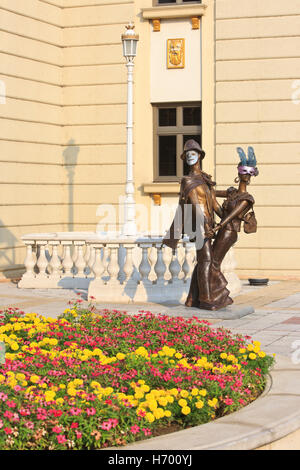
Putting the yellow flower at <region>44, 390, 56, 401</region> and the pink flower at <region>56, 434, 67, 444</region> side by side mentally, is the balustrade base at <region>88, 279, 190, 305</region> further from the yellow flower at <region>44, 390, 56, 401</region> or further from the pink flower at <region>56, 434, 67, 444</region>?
the pink flower at <region>56, 434, 67, 444</region>

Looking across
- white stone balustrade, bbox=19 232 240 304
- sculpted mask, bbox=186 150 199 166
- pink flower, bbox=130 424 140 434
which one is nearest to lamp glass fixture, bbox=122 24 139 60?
white stone balustrade, bbox=19 232 240 304

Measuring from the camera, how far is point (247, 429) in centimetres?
536

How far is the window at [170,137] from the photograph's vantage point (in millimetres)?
18844

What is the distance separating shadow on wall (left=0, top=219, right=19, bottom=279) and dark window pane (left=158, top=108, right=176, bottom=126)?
459 centimetres

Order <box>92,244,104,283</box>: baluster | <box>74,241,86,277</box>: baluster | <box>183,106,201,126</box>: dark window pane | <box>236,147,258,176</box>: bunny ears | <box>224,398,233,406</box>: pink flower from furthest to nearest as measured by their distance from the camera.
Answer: <box>183,106,201,126</box>: dark window pane < <box>74,241,86,277</box>: baluster < <box>92,244,104,283</box>: baluster < <box>236,147,258,176</box>: bunny ears < <box>224,398,233,406</box>: pink flower

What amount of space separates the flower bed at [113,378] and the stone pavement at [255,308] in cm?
141

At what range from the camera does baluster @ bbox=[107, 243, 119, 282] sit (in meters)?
13.2

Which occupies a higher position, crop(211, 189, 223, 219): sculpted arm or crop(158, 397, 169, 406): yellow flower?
crop(211, 189, 223, 219): sculpted arm

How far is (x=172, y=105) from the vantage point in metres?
18.9

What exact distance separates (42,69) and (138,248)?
21.8 feet

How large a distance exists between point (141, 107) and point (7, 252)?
474cm

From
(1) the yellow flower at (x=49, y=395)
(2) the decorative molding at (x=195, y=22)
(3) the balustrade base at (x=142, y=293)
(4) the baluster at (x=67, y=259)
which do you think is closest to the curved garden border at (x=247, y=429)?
(1) the yellow flower at (x=49, y=395)

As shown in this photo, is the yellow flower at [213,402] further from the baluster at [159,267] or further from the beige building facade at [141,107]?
the beige building facade at [141,107]
